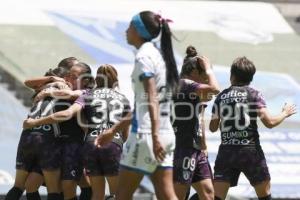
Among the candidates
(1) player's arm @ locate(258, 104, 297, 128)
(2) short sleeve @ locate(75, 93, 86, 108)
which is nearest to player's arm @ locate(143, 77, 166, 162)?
(1) player's arm @ locate(258, 104, 297, 128)

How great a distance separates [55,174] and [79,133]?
0.51 metres

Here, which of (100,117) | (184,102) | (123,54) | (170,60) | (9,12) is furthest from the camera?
(9,12)

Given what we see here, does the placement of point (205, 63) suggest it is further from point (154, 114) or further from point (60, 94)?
point (154, 114)

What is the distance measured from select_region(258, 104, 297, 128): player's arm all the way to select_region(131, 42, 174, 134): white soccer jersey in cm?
180

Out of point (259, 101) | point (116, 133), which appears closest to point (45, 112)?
point (116, 133)

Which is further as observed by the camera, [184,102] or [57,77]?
[57,77]

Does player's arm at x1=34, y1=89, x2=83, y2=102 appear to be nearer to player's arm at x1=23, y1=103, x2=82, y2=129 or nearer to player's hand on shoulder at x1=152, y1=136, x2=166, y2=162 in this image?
player's arm at x1=23, y1=103, x2=82, y2=129

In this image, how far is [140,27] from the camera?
21.5 ft

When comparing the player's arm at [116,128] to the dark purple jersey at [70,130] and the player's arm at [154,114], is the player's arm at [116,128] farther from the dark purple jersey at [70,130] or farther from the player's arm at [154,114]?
the dark purple jersey at [70,130]

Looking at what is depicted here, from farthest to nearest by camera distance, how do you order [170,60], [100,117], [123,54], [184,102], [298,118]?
Answer: [123,54]
[298,118]
[100,117]
[184,102]
[170,60]

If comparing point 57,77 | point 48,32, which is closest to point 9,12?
point 48,32

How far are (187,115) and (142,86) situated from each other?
2.09 metres

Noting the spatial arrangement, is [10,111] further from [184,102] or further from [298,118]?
[184,102]

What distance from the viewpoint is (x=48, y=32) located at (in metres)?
23.0
